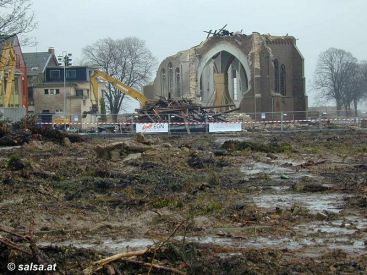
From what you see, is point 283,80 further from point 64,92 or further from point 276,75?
point 64,92

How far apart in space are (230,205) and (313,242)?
3.26 m

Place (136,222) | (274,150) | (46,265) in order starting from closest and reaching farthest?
(46,265) < (136,222) < (274,150)

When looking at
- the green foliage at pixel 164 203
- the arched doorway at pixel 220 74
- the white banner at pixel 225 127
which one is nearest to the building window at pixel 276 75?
the arched doorway at pixel 220 74

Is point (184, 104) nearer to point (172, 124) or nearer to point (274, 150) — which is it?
point (172, 124)

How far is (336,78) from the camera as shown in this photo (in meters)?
93.9

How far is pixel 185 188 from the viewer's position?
13641 millimetres

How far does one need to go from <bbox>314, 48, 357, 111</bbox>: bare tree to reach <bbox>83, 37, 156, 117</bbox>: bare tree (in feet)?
84.7

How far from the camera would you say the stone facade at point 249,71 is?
6519cm

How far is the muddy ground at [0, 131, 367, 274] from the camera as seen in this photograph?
267 inches

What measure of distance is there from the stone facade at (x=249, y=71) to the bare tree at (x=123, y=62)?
451 inches

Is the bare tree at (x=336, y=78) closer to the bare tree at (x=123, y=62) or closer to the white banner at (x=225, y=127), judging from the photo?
the bare tree at (x=123, y=62)

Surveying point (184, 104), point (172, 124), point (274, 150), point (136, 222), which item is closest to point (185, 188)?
point (136, 222)

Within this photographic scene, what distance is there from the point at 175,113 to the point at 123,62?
34.2 m
